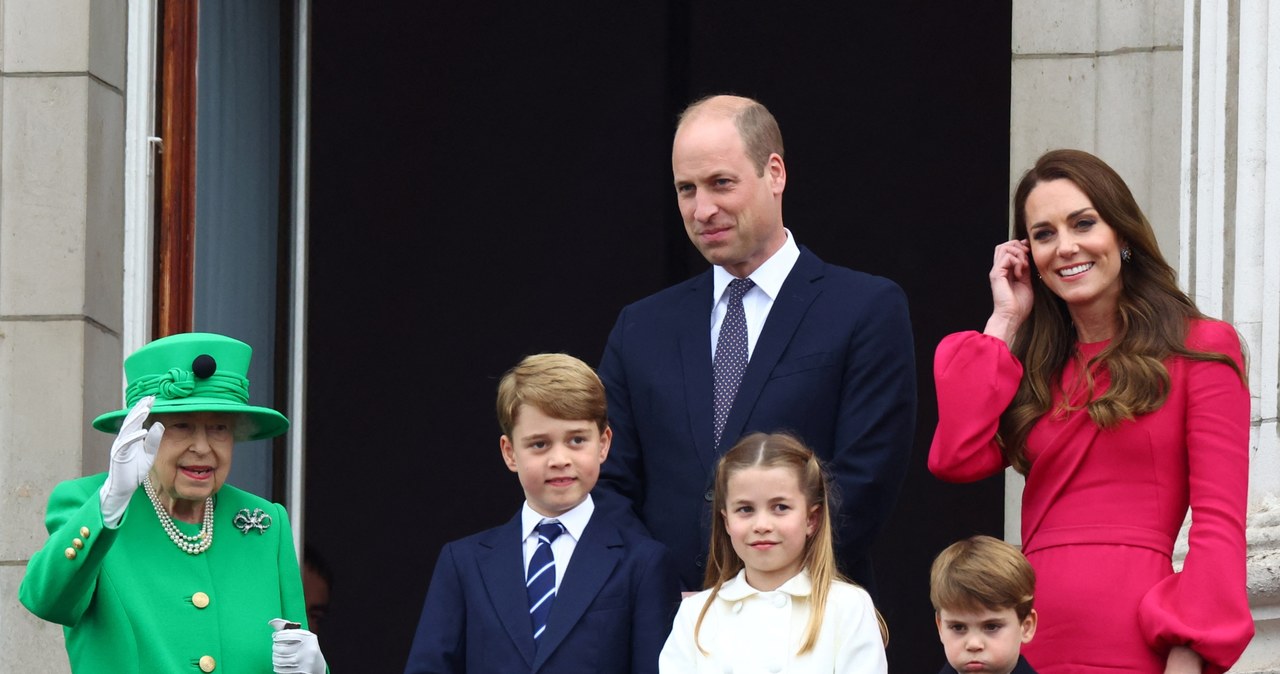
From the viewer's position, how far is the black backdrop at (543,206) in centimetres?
920

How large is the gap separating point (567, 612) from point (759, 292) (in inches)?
33.6

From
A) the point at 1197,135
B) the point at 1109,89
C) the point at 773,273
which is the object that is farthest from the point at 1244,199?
→ the point at 773,273

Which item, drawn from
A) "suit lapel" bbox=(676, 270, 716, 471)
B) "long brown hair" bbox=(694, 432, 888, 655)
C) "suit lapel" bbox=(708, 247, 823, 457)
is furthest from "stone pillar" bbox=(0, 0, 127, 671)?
"long brown hair" bbox=(694, 432, 888, 655)

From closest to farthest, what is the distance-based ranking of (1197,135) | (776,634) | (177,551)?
(776,634) → (177,551) → (1197,135)

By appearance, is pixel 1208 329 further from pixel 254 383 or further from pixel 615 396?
pixel 254 383

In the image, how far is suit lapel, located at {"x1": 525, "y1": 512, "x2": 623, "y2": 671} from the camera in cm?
449

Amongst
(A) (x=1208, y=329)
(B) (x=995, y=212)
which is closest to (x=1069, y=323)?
(A) (x=1208, y=329)

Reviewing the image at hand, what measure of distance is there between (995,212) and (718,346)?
15.0ft

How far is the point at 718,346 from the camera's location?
4820 millimetres

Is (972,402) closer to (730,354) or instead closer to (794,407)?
(794,407)

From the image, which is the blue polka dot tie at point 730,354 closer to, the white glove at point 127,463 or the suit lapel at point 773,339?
the suit lapel at point 773,339

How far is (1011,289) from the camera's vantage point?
4559mm

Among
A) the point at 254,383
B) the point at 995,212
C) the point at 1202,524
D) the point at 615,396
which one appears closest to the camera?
the point at 1202,524

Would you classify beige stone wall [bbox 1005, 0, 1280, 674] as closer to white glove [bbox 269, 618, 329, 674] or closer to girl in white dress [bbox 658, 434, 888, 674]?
girl in white dress [bbox 658, 434, 888, 674]
